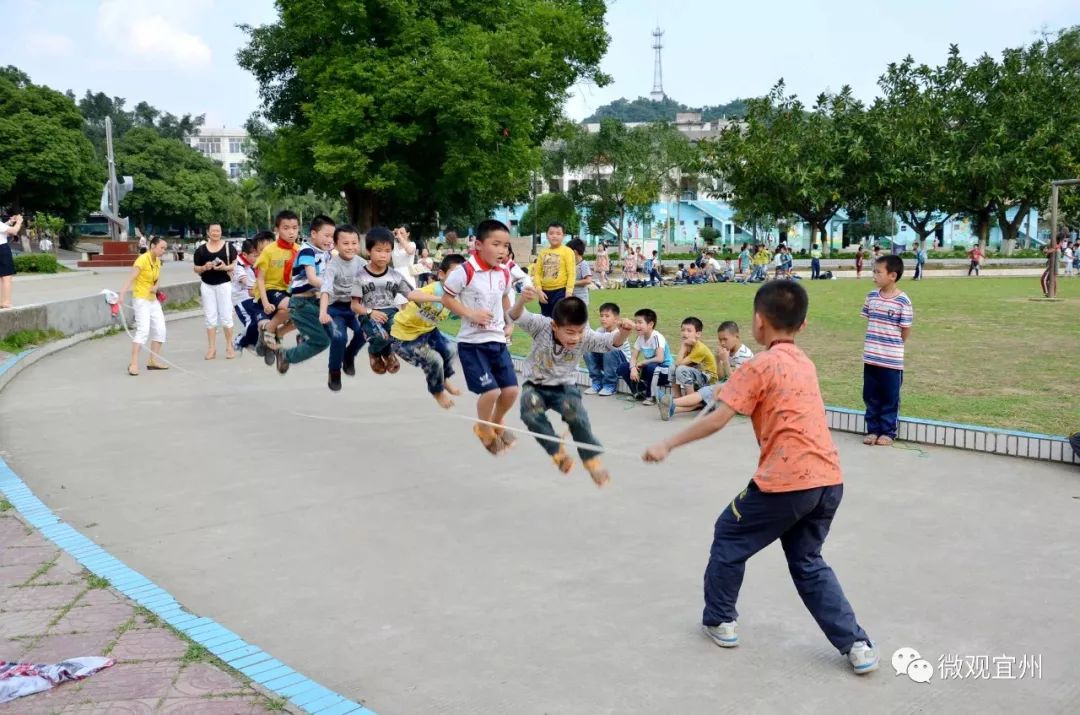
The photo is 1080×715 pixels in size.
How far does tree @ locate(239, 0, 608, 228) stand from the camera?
31.8 metres

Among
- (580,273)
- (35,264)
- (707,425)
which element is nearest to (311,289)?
(580,273)

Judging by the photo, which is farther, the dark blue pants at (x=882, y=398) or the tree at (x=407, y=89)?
the tree at (x=407, y=89)

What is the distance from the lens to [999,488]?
7.35 meters

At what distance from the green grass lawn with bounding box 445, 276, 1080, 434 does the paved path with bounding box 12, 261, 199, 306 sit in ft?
33.6

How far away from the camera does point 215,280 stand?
14.8m

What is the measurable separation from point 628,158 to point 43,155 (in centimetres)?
3591

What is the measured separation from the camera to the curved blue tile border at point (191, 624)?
4.03m

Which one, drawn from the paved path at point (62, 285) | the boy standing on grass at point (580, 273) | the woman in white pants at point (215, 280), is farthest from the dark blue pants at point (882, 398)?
the paved path at point (62, 285)

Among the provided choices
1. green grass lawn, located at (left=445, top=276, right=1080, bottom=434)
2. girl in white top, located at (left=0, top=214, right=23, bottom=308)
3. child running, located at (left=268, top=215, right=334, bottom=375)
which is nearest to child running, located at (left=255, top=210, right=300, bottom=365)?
child running, located at (left=268, top=215, right=334, bottom=375)

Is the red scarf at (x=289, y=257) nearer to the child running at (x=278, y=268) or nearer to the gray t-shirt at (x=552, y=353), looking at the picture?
the child running at (x=278, y=268)

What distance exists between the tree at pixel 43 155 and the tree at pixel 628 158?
31.2 meters

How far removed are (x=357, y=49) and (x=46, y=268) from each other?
13.4m

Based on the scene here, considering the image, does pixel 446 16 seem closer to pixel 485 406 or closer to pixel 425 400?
pixel 425 400

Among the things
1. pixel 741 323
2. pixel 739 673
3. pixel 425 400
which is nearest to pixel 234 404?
pixel 425 400
